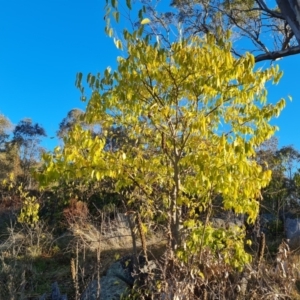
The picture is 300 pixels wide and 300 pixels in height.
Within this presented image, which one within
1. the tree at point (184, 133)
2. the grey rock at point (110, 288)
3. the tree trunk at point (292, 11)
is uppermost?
the tree trunk at point (292, 11)

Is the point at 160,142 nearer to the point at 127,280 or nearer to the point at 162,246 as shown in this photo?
the point at 127,280

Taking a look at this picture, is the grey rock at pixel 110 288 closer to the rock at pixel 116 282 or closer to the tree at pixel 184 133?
the rock at pixel 116 282

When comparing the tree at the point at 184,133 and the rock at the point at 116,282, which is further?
the rock at the point at 116,282

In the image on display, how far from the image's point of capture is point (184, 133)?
371 centimetres

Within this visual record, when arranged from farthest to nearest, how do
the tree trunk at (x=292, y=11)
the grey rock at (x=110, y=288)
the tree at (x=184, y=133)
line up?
the grey rock at (x=110, y=288)
the tree trunk at (x=292, y=11)
the tree at (x=184, y=133)

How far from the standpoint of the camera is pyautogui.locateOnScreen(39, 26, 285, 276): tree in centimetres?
316

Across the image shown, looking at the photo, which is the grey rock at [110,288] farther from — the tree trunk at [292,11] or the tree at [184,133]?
the tree trunk at [292,11]

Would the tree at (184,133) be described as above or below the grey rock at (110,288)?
above

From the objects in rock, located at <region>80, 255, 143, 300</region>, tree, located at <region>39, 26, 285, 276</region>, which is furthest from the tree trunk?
rock, located at <region>80, 255, 143, 300</region>

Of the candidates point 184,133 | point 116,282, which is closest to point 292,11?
point 184,133

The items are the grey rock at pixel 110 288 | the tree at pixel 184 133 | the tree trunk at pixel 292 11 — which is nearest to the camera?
the tree at pixel 184 133

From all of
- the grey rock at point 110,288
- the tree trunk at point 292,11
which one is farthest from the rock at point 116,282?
the tree trunk at point 292,11

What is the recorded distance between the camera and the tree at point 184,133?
316cm

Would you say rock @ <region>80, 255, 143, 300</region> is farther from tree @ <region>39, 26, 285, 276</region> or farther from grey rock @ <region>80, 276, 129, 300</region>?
tree @ <region>39, 26, 285, 276</region>
